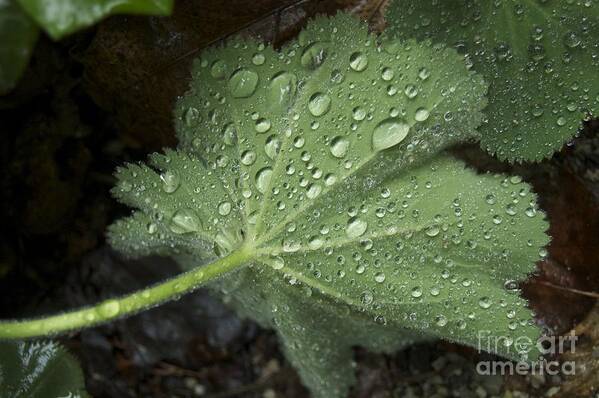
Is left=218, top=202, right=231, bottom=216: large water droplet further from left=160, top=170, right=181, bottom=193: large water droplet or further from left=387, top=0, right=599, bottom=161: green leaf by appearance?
left=387, top=0, right=599, bottom=161: green leaf

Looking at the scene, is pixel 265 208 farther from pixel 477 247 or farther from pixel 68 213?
pixel 68 213

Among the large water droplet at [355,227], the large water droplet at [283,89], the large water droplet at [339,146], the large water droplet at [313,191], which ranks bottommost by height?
the large water droplet at [355,227]

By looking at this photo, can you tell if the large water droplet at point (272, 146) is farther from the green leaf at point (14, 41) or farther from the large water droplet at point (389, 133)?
the green leaf at point (14, 41)

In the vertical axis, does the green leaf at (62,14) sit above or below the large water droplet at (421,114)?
below

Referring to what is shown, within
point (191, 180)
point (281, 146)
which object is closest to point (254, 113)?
point (281, 146)

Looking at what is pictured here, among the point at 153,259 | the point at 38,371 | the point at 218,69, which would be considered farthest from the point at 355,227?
the point at 153,259

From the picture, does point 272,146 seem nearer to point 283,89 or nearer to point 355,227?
point 283,89
